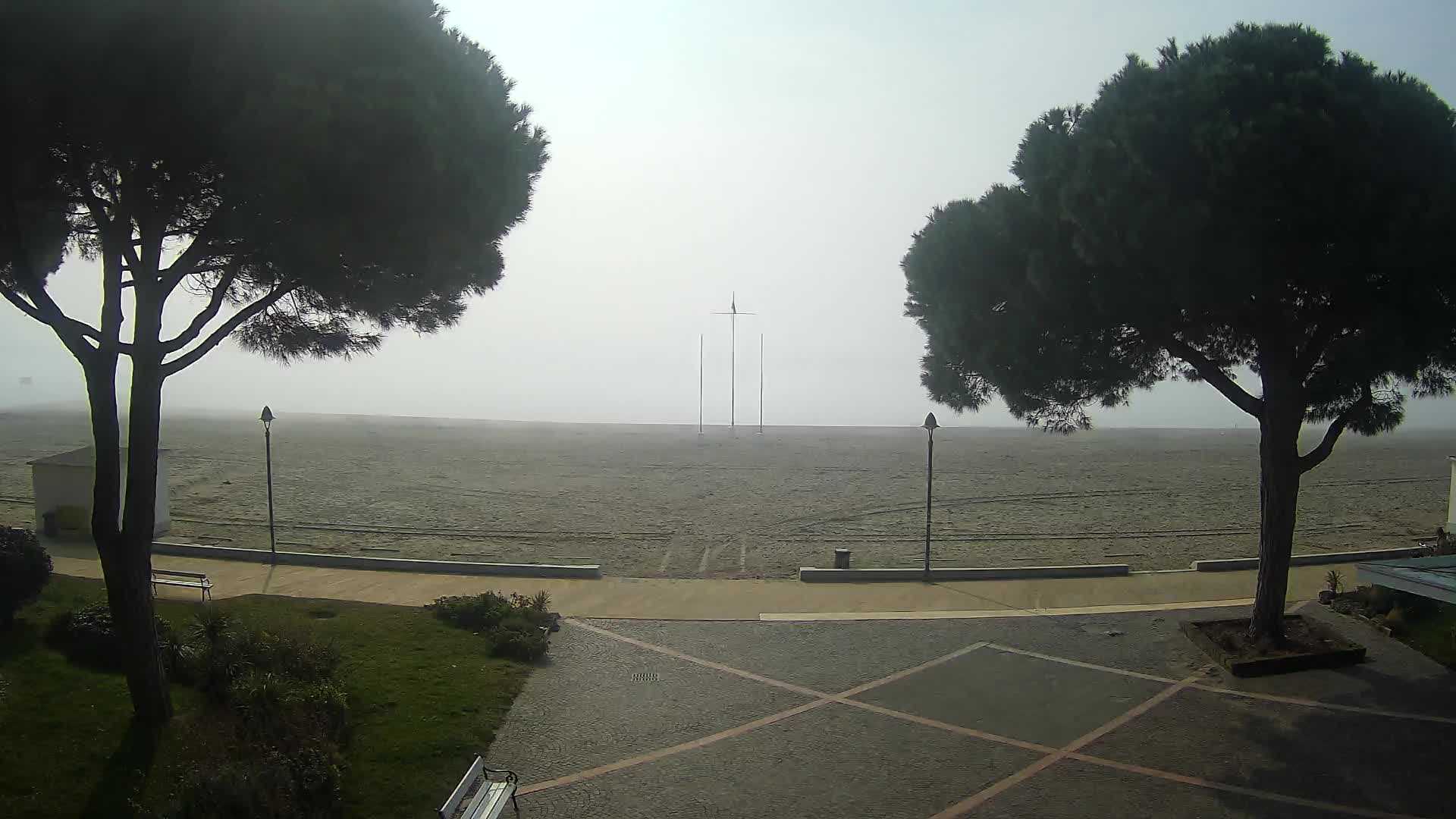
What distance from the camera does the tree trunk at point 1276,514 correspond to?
41.1 feet

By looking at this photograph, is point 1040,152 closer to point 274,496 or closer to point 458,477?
point 274,496

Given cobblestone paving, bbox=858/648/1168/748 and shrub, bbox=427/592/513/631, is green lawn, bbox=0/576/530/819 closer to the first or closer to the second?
shrub, bbox=427/592/513/631

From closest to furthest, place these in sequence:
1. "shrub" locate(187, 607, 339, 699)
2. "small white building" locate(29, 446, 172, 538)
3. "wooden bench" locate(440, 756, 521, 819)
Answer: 1. "wooden bench" locate(440, 756, 521, 819)
2. "shrub" locate(187, 607, 339, 699)
3. "small white building" locate(29, 446, 172, 538)

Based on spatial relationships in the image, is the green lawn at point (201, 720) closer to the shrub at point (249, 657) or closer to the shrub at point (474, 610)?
the shrub at point (249, 657)

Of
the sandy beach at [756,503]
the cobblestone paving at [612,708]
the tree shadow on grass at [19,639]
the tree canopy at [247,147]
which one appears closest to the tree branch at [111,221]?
the tree canopy at [247,147]

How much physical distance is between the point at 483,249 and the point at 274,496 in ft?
81.7

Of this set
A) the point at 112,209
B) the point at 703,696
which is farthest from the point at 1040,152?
the point at 112,209

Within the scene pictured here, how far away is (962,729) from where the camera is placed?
10.2 metres

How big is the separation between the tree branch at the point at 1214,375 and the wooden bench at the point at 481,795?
10624mm

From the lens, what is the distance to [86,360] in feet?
27.9

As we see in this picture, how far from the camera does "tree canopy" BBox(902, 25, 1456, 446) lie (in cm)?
1032

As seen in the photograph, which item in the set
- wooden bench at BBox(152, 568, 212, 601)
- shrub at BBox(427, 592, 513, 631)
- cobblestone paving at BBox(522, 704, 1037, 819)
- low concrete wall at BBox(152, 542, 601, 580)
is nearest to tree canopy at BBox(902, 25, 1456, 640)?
cobblestone paving at BBox(522, 704, 1037, 819)

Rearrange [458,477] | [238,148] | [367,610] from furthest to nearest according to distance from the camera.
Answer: [458,477]
[367,610]
[238,148]

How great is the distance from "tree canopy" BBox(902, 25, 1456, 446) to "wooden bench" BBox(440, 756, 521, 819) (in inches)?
356
